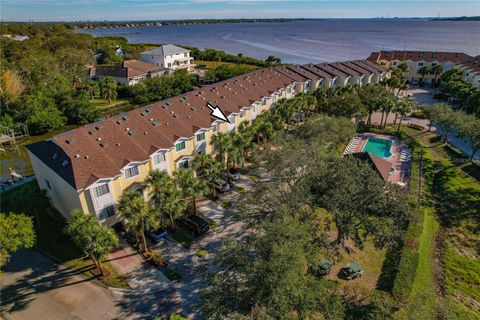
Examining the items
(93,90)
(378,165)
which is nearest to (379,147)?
(378,165)

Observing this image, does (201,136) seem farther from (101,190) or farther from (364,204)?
(364,204)

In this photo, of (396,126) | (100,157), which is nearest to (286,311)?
(100,157)

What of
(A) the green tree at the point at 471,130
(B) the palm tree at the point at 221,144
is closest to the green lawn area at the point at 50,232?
(B) the palm tree at the point at 221,144

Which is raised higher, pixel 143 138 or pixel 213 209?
pixel 143 138

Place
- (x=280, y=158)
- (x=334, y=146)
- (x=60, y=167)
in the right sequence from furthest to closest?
1. (x=334, y=146)
2. (x=280, y=158)
3. (x=60, y=167)

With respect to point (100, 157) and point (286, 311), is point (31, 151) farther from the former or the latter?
point (286, 311)

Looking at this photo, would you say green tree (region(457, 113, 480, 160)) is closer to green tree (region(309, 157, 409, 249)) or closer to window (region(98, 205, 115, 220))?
green tree (region(309, 157, 409, 249))
